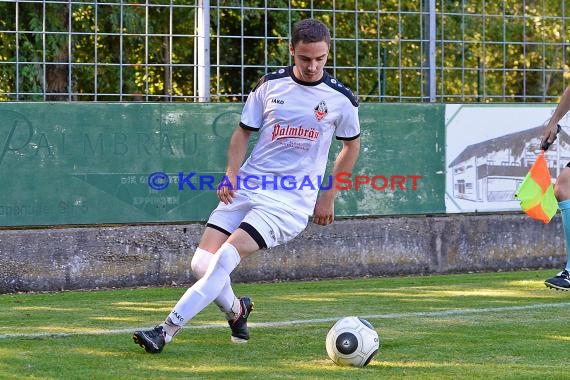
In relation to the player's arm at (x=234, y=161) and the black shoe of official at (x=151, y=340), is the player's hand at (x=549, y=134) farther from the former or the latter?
the black shoe of official at (x=151, y=340)

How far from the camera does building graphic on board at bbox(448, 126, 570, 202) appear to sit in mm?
13609

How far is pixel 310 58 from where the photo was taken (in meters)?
7.20

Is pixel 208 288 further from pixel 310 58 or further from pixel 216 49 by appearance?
pixel 216 49

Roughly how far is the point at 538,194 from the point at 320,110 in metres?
4.42

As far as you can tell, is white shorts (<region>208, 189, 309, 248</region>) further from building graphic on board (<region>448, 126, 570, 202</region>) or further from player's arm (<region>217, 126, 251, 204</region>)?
building graphic on board (<region>448, 126, 570, 202</region>)

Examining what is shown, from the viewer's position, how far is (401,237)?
43.3 feet

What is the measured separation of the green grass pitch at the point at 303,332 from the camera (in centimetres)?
653

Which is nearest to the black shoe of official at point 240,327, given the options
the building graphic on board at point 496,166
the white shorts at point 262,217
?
the white shorts at point 262,217

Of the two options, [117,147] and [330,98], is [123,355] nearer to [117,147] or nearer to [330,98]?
[330,98]

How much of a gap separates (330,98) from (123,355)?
1.94m

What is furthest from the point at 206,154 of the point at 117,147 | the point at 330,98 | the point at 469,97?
the point at 330,98

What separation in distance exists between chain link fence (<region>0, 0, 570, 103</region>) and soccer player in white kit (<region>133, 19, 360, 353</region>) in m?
4.75

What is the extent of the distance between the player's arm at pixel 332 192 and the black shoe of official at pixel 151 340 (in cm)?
120

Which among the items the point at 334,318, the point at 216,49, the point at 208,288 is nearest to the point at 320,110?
the point at 208,288
